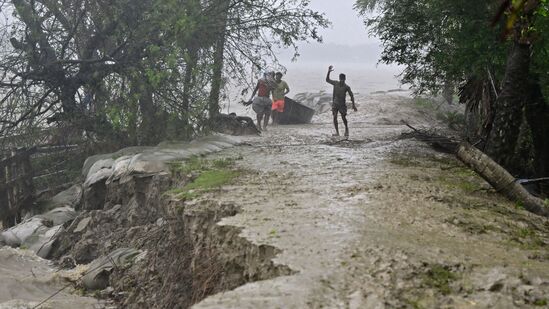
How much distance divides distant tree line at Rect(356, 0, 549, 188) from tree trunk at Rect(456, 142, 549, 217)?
0.95 meters

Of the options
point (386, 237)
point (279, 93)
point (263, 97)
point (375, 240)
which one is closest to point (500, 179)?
point (386, 237)

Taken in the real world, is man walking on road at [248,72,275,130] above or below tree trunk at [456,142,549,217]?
above

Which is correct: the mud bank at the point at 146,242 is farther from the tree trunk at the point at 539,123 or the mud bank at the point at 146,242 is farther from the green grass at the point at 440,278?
the tree trunk at the point at 539,123

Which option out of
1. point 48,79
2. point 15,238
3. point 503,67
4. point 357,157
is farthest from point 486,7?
point 15,238

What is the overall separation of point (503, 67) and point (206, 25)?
263 inches

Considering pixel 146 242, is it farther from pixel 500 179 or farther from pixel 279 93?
pixel 279 93

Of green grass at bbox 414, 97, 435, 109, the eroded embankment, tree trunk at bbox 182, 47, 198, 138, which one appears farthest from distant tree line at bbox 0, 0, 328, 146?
green grass at bbox 414, 97, 435, 109

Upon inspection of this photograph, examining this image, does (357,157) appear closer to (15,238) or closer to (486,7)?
(486,7)

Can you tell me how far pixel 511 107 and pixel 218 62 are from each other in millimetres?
7100

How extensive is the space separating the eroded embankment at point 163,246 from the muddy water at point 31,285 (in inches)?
13.0

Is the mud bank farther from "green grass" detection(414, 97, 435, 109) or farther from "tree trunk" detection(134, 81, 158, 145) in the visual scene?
"green grass" detection(414, 97, 435, 109)

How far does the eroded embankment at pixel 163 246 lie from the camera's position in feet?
15.8

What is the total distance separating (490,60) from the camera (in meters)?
8.63

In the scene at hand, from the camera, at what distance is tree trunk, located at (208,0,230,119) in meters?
12.4
